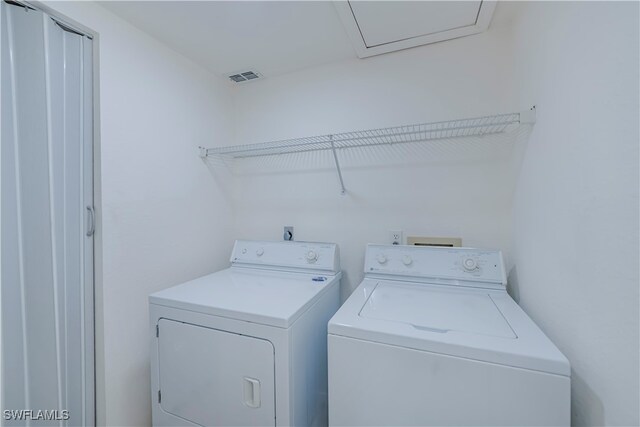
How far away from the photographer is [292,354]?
109cm

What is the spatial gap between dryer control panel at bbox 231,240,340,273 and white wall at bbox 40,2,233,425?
0.35 m

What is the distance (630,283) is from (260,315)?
1141 millimetres

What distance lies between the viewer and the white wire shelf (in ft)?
4.98

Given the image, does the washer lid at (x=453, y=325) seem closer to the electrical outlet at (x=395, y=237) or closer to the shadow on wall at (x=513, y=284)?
the shadow on wall at (x=513, y=284)

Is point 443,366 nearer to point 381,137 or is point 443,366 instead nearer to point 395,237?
point 395,237

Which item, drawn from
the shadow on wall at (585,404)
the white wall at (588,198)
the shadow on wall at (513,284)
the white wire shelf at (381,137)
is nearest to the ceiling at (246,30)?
the white wire shelf at (381,137)

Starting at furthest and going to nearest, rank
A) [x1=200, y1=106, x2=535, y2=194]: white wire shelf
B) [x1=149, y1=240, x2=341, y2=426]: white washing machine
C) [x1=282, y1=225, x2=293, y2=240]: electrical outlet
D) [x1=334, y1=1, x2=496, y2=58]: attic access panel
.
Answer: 1. [x1=282, y1=225, x2=293, y2=240]: electrical outlet
2. [x1=200, y1=106, x2=535, y2=194]: white wire shelf
3. [x1=334, y1=1, x2=496, y2=58]: attic access panel
4. [x1=149, y1=240, x2=341, y2=426]: white washing machine

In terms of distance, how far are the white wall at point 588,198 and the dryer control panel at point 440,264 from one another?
7.4 inches

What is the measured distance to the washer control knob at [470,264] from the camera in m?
1.42

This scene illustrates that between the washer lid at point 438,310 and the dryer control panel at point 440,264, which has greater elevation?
the dryer control panel at point 440,264

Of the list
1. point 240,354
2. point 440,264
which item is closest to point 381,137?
point 440,264

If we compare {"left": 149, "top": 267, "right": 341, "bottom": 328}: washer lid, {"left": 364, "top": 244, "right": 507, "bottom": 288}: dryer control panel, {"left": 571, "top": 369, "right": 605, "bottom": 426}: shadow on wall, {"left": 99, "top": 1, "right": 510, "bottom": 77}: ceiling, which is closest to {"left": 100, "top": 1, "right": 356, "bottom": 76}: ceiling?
{"left": 99, "top": 1, "right": 510, "bottom": 77}: ceiling

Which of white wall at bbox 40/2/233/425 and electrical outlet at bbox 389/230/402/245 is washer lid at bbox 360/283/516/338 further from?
white wall at bbox 40/2/233/425

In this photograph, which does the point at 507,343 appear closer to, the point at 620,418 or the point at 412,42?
the point at 620,418
